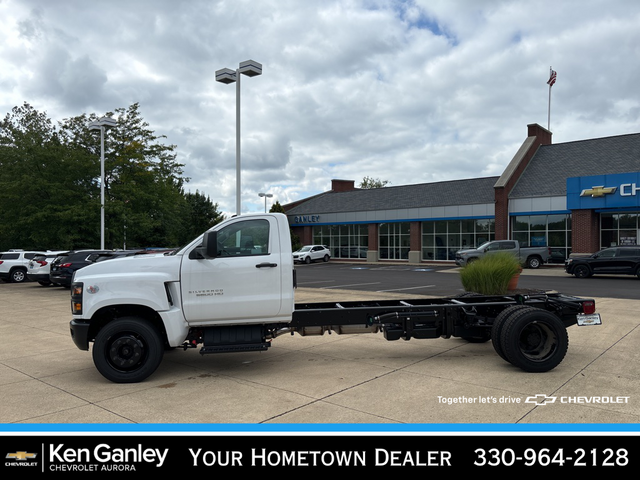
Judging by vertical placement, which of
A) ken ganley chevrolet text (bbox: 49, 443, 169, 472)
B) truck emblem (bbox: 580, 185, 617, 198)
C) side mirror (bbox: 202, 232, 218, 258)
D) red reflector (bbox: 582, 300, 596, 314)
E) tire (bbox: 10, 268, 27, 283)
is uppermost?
truck emblem (bbox: 580, 185, 617, 198)

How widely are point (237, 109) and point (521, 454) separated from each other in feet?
44.2

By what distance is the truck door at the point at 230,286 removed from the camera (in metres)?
6.12

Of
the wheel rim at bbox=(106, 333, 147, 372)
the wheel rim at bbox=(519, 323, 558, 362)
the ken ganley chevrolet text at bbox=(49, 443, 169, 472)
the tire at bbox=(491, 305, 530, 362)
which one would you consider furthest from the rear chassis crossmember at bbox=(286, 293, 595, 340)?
the ken ganley chevrolet text at bbox=(49, 443, 169, 472)

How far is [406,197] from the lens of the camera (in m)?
43.4

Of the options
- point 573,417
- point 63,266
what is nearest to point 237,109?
point 63,266

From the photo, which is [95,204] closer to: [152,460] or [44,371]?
[44,371]

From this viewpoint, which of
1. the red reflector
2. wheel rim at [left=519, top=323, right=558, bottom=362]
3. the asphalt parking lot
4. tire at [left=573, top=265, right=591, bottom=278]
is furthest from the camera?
tire at [left=573, top=265, right=591, bottom=278]

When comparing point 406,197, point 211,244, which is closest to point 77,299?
point 211,244

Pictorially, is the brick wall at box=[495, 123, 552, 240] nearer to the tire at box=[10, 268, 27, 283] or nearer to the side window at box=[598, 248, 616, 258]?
the side window at box=[598, 248, 616, 258]

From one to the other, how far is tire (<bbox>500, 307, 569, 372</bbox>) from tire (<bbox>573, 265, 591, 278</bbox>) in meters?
19.4

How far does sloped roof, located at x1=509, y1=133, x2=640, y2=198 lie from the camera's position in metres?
32.5

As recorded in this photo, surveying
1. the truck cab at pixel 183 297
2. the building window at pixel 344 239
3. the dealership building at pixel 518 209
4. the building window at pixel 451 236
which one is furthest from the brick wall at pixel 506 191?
the truck cab at pixel 183 297

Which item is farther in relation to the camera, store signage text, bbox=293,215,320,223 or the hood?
store signage text, bbox=293,215,320,223

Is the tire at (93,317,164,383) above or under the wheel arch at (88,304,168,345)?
under
